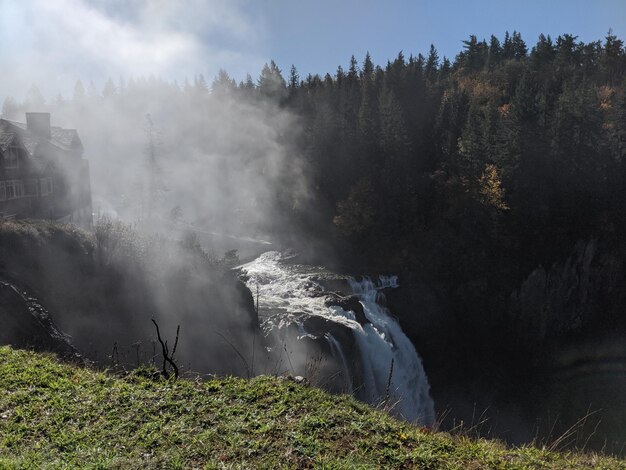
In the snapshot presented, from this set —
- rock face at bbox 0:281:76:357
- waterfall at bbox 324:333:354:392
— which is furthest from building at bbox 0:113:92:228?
waterfall at bbox 324:333:354:392

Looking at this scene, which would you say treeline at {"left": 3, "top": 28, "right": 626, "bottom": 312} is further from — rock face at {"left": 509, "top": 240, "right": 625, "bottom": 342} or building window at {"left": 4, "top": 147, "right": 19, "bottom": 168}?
building window at {"left": 4, "top": 147, "right": 19, "bottom": 168}

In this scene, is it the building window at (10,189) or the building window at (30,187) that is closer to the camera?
the building window at (10,189)

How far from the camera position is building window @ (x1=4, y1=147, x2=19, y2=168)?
28.1 m

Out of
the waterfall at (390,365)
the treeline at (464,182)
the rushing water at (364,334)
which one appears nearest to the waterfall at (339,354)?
the rushing water at (364,334)

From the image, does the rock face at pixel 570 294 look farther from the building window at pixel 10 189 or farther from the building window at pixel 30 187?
the building window at pixel 10 189

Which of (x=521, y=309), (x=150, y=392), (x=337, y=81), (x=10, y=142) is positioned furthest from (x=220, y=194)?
(x=150, y=392)

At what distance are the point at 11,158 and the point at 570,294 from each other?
43.7 metres

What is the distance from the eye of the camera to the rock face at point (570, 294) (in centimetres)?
4006

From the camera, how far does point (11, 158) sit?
2881cm

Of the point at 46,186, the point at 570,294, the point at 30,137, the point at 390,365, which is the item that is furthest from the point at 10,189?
the point at 570,294

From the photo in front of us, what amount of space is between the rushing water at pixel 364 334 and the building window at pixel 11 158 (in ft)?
54.2

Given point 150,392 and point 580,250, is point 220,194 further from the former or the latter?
point 150,392

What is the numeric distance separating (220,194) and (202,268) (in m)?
41.1

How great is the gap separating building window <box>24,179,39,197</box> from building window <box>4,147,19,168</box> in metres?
1.28
